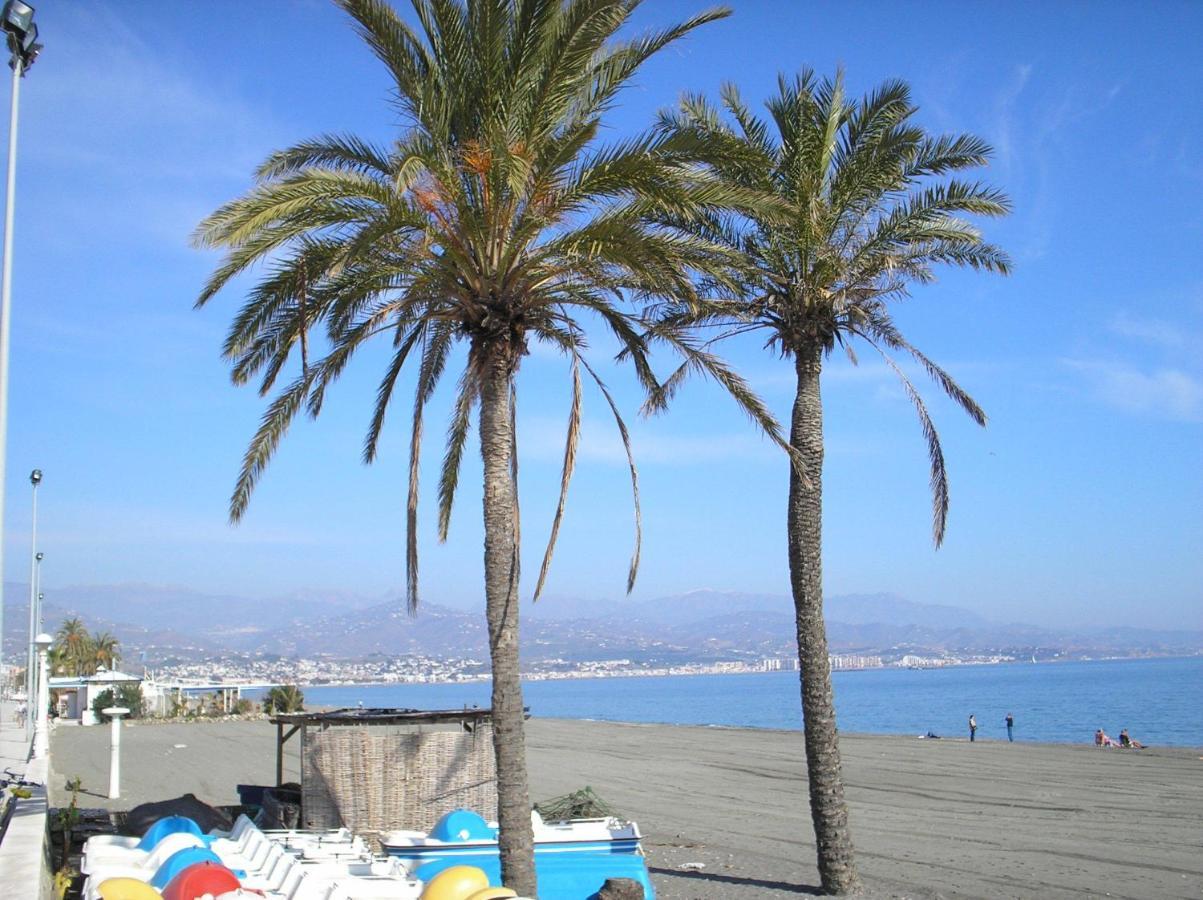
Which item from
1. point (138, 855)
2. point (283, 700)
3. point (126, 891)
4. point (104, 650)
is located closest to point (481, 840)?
point (138, 855)

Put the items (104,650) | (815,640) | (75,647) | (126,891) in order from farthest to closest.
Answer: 1. (75,647)
2. (104,650)
3. (815,640)
4. (126,891)

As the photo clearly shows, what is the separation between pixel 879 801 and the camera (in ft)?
80.8

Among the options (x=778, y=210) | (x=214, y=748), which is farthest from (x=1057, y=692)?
(x=778, y=210)

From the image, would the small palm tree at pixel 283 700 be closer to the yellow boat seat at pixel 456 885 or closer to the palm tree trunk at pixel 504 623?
the palm tree trunk at pixel 504 623

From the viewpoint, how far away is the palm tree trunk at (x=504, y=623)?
9.84m

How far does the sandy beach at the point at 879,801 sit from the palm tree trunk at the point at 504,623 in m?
3.39

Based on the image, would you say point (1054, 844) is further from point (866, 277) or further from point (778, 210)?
point (778, 210)

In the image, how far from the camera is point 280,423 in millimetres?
11758

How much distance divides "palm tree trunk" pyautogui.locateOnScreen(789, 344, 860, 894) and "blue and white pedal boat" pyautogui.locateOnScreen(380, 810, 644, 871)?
82.3 inches

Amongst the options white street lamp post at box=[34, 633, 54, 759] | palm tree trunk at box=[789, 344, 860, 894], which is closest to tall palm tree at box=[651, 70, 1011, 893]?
palm tree trunk at box=[789, 344, 860, 894]

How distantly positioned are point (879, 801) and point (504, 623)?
56.0ft

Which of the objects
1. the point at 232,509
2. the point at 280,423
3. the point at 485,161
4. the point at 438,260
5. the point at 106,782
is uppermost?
the point at 485,161

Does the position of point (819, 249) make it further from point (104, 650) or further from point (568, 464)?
point (104, 650)

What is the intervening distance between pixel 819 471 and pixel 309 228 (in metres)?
6.27
